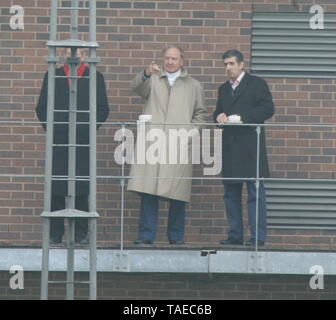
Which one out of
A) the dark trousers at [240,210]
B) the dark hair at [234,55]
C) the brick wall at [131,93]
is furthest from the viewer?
the brick wall at [131,93]

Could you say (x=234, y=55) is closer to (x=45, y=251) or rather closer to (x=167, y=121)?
(x=167, y=121)

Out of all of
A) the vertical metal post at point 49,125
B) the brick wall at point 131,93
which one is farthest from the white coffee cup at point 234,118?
the vertical metal post at point 49,125

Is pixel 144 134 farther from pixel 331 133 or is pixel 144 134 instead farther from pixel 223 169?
pixel 331 133

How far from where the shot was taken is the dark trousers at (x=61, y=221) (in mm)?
14531

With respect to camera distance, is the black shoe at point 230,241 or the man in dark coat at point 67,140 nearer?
the man in dark coat at point 67,140

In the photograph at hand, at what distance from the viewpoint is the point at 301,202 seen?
15.9 meters

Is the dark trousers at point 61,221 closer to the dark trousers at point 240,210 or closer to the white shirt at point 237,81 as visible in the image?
the dark trousers at point 240,210

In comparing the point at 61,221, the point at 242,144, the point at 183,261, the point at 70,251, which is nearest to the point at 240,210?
the point at 242,144

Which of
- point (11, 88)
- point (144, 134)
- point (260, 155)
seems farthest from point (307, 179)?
point (11, 88)

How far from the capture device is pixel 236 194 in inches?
575

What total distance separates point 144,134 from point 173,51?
793mm

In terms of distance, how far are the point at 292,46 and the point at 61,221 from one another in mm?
3061

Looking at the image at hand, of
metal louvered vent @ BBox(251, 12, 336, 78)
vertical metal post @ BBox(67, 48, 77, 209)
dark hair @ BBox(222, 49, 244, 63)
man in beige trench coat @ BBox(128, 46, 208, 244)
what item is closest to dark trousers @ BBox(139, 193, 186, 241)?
man in beige trench coat @ BBox(128, 46, 208, 244)

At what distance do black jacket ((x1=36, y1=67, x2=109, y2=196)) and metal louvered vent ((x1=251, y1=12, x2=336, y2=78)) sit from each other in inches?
77.3
